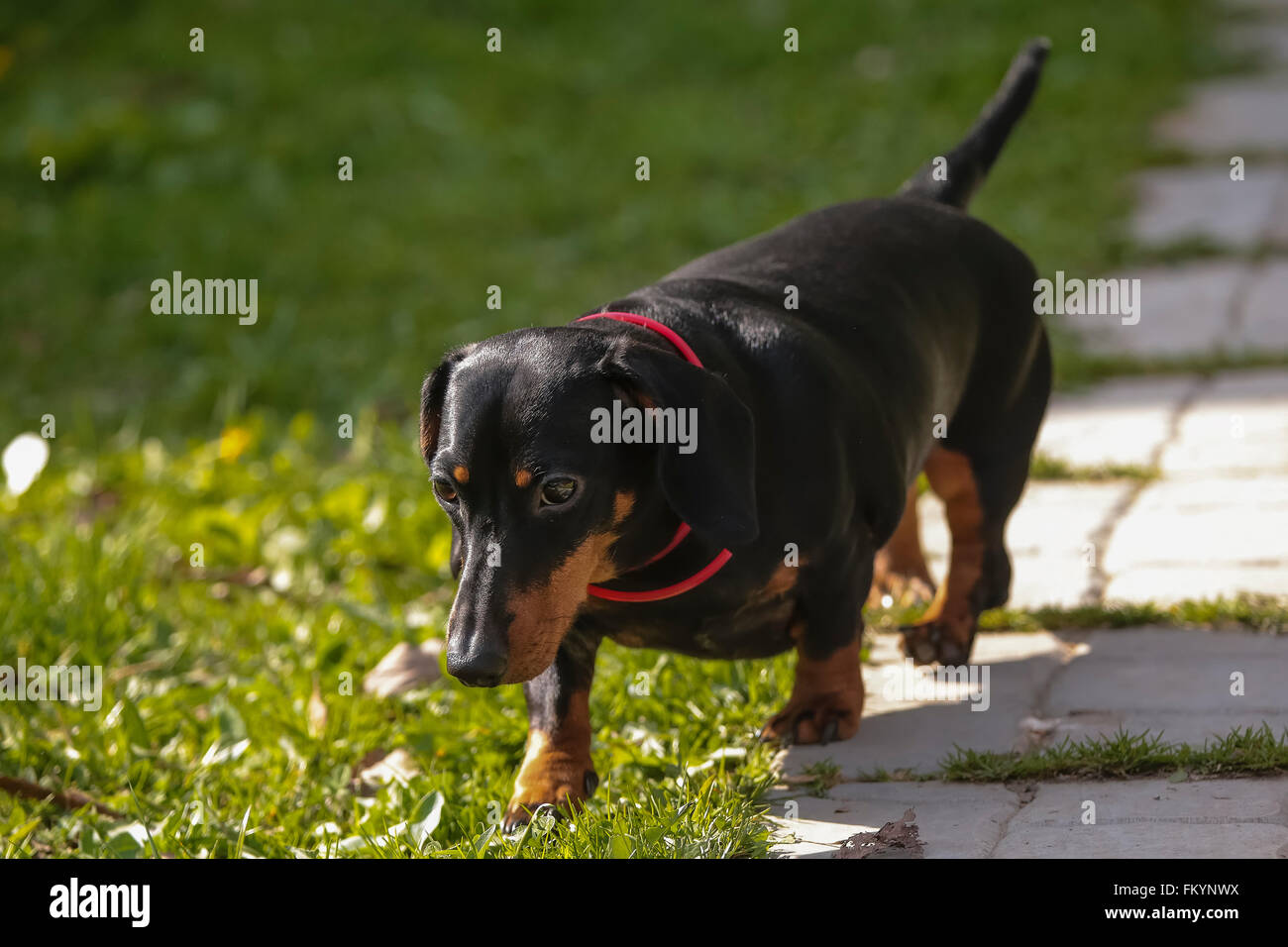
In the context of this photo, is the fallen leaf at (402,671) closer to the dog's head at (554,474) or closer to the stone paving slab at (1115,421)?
the dog's head at (554,474)

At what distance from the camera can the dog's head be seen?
2.41m

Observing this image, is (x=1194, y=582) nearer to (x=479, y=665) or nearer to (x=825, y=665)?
(x=825, y=665)

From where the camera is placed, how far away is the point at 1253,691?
3.07m

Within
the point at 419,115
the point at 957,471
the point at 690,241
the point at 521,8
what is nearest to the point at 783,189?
the point at 690,241

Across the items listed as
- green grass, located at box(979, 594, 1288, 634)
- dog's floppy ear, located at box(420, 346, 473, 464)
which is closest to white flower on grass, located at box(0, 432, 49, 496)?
dog's floppy ear, located at box(420, 346, 473, 464)

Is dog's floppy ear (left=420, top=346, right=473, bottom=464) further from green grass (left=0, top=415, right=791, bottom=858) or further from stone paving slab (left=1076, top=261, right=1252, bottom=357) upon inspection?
stone paving slab (left=1076, top=261, right=1252, bottom=357)

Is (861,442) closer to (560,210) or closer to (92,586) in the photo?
(92,586)

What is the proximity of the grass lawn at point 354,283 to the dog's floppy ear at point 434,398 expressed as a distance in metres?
0.66

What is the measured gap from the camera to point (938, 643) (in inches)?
135

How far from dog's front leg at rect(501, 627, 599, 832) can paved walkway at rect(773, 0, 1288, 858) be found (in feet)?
1.22

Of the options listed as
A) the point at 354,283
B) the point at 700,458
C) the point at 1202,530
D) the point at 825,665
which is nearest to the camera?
the point at 700,458

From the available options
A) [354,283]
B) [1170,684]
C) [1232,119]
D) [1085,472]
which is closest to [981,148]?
[1085,472]

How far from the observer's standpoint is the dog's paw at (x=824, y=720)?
120 inches

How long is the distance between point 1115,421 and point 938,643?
1897 millimetres
